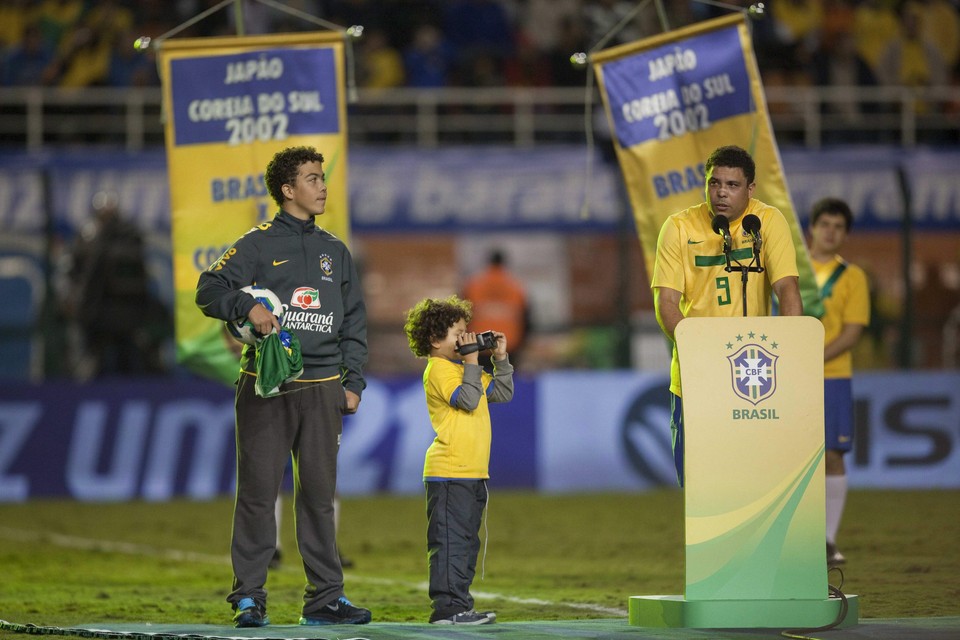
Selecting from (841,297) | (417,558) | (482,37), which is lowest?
(417,558)

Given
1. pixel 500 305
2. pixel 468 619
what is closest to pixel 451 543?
pixel 468 619

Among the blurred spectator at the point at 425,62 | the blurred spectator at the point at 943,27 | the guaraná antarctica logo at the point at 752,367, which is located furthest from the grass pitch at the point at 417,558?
the blurred spectator at the point at 943,27

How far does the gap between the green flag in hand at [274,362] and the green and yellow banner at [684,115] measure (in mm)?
3311

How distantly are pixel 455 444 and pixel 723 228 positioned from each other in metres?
1.71

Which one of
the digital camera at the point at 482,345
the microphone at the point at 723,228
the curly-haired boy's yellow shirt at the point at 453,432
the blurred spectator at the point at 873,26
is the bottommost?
the curly-haired boy's yellow shirt at the point at 453,432

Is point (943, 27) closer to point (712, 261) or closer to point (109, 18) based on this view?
point (109, 18)

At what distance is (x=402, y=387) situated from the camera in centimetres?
1656

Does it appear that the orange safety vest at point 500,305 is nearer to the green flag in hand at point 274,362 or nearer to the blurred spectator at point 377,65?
the blurred spectator at point 377,65

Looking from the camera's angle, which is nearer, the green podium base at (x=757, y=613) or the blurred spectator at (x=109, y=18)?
the green podium base at (x=757, y=613)

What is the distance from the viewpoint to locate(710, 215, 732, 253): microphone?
735 cm

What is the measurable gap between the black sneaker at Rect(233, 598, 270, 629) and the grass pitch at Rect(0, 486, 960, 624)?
1.66 feet

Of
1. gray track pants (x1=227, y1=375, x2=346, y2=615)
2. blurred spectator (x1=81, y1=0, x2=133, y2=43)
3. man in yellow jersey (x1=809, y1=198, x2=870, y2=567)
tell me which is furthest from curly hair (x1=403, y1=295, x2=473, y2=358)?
blurred spectator (x1=81, y1=0, x2=133, y2=43)

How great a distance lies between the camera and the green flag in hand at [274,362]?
733 centimetres

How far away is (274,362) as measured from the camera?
24.1 feet
